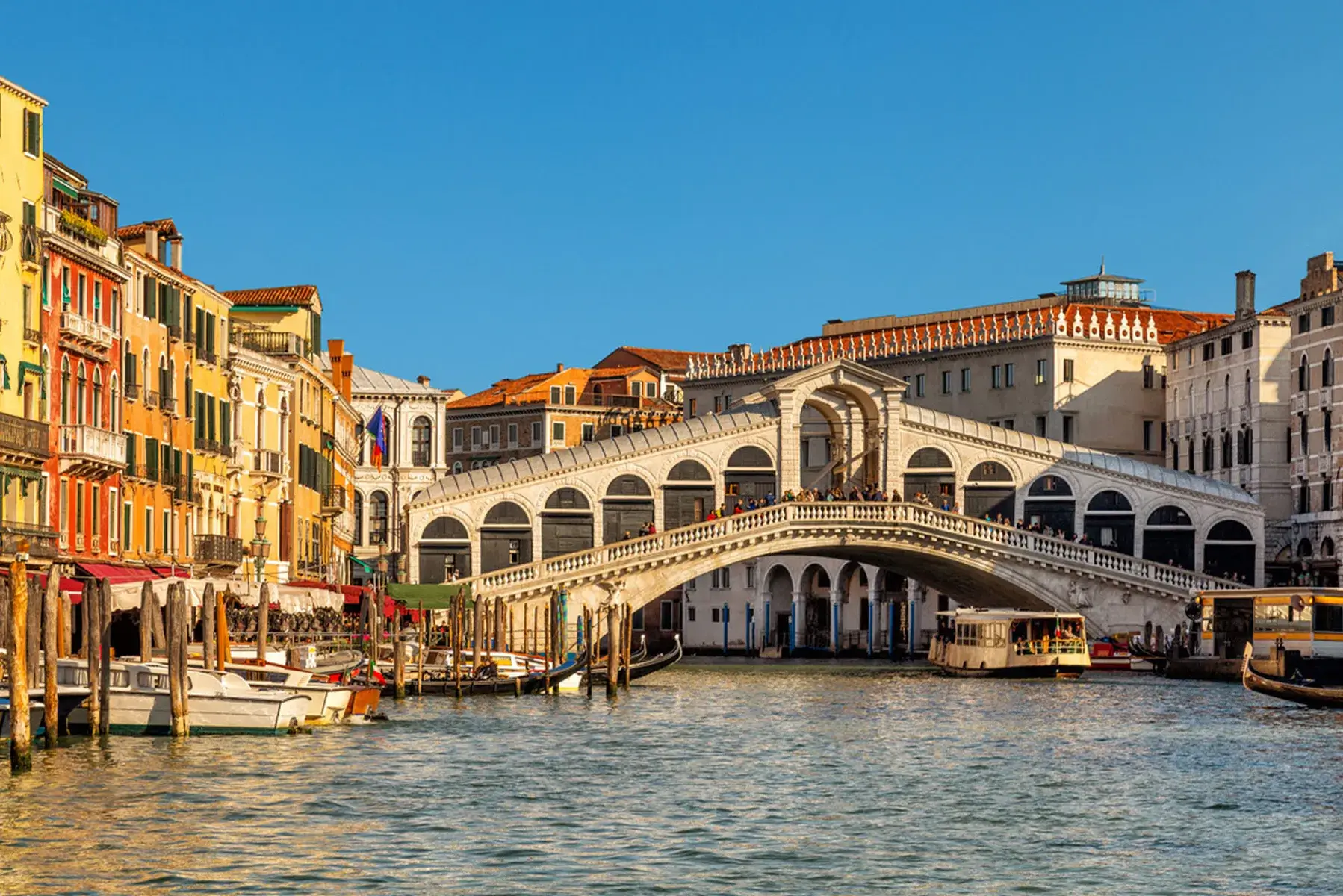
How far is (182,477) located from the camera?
1791 inches

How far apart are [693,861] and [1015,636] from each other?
3538 centimetres

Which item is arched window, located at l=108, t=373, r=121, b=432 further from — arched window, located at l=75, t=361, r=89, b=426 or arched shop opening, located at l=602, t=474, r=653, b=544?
arched shop opening, located at l=602, t=474, r=653, b=544

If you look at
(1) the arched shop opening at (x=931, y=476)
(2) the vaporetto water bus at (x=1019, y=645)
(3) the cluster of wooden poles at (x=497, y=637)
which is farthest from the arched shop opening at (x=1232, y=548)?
(3) the cluster of wooden poles at (x=497, y=637)

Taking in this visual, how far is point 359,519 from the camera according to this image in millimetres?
81875

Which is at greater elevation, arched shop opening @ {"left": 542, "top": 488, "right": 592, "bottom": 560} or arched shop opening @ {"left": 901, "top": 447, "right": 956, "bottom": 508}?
arched shop opening @ {"left": 901, "top": 447, "right": 956, "bottom": 508}

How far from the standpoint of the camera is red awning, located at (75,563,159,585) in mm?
37469

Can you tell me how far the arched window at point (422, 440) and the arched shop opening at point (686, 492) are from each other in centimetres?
2089

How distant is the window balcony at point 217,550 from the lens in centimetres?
4666

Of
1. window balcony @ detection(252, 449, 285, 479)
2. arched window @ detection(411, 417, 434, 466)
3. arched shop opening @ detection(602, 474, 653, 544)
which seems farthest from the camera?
arched window @ detection(411, 417, 434, 466)

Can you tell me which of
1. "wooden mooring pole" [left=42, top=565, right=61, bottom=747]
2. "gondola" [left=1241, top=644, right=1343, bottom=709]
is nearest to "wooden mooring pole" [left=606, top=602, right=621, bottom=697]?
"gondola" [left=1241, top=644, right=1343, bottom=709]

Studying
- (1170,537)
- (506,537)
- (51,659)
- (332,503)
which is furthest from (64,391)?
(1170,537)

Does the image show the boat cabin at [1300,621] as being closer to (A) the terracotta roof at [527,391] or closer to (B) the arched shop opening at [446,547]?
(B) the arched shop opening at [446,547]

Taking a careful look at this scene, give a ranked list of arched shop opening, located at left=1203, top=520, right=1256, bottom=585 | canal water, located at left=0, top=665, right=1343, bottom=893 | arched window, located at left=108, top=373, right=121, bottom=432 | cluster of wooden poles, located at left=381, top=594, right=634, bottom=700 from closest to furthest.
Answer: canal water, located at left=0, top=665, right=1343, bottom=893
arched window, located at left=108, top=373, right=121, bottom=432
cluster of wooden poles, located at left=381, top=594, right=634, bottom=700
arched shop opening, located at left=1203, top=520, right=1256, bottom=585

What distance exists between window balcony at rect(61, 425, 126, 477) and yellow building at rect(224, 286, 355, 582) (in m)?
11.0
